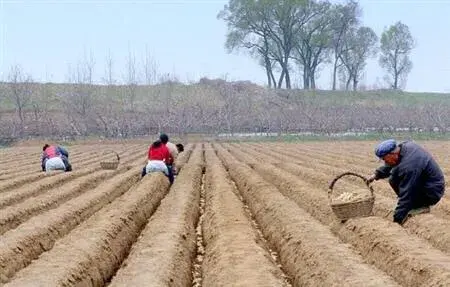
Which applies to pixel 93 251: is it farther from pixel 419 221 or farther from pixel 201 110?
pixel 201 110

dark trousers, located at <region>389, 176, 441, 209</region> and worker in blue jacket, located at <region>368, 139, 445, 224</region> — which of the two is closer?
worker in blue jacket, located at <region>368, 139, 445, 224</region>

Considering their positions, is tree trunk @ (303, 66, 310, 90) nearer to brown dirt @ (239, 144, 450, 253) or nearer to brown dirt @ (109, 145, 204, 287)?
brown dirt @ (239, 144, 450, 253)

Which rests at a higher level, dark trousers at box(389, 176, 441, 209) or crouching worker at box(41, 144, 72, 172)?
dark trousers at box(389, 176, 441, 209)

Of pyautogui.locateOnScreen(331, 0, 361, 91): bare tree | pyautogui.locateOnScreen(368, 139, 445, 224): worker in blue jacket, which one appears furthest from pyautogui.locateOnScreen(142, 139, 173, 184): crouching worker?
pyautogui.locateOnScreen(331, 0, 361, 91): bare tree

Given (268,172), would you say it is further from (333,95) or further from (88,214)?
(333,95)

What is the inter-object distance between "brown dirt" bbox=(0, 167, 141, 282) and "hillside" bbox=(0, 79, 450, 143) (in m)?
50.9

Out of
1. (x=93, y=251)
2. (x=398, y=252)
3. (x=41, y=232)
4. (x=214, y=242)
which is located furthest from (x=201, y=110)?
(x=398, y=252)

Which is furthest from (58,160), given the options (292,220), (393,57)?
(393,57)

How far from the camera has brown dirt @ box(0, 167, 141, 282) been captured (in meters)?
8.72

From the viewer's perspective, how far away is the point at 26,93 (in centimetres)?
7825

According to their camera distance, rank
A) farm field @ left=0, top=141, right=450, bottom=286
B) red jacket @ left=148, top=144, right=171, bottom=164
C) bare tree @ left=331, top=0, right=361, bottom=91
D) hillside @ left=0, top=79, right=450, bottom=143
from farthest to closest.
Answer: bare tree @ left=331, top=0, right=361, bottom=91
hillside @ left=0, top=79, right=450, bottom=143
red jacket @ left=148, top=144, right=171, bottom=164
farm field @ left=0, top=141, right=450, bottom=286

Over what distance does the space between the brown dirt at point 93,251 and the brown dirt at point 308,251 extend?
213 cm

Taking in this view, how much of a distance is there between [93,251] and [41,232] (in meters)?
1.75

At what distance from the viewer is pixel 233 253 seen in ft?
28.6
